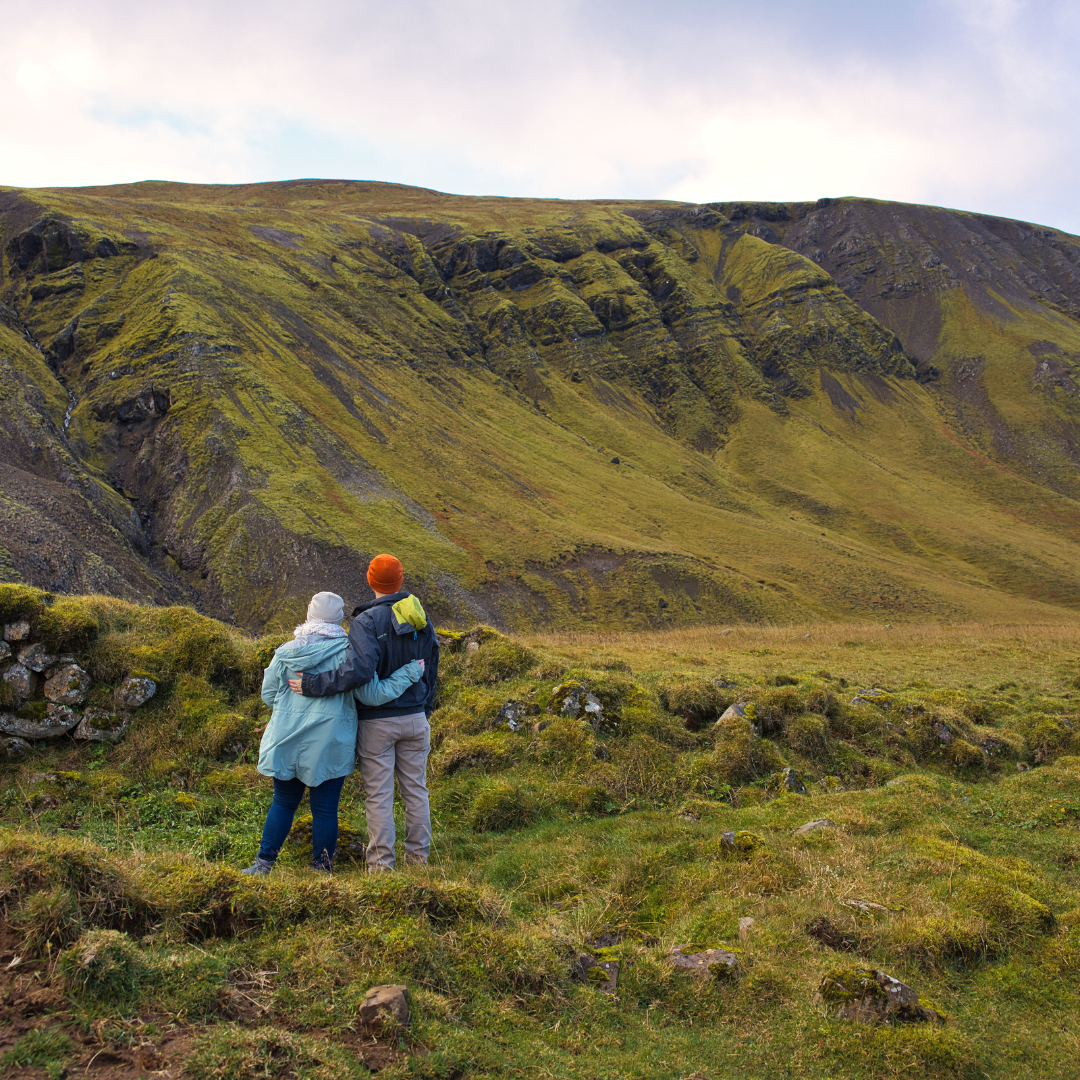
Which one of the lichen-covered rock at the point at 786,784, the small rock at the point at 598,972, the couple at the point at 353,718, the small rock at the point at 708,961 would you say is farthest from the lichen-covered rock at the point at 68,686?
the lichen-covered rock at the point at 786,784

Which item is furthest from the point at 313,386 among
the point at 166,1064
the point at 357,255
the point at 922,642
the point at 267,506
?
the point at 166,1064

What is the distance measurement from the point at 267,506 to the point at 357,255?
2703 inches

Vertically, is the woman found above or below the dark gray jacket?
below

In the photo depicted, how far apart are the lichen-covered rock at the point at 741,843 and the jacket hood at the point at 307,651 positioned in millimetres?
5126

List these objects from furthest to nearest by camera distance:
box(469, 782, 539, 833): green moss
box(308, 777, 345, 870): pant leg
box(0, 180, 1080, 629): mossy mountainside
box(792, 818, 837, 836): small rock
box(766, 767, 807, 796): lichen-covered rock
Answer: box(0, 180, 1080, 629): mossy mountainside
box(766, 767, 807, 796): lichen-covered rock
box(469, 782, 539, 833): green moss
box(792, 818, 837, 836): small rock
box(308, 777, 345, 870): pant leg

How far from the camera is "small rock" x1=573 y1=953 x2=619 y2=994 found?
5.45 meters

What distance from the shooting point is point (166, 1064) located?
3648mm

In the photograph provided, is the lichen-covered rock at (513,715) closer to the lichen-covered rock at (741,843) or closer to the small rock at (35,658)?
the lichen-covered rock at (741,843)

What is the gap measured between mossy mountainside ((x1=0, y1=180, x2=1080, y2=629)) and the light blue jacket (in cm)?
2780

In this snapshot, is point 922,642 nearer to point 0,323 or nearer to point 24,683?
point 24,683

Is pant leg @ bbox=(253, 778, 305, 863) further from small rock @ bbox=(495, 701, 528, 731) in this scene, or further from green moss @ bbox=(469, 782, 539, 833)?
small rock @ bbox=(495, 701, 528, 731)

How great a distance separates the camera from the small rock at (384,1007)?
13.9ft

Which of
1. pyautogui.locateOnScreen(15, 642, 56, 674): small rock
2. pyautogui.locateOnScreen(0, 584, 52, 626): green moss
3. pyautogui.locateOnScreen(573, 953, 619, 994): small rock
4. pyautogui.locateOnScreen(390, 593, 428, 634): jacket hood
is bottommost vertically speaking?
pyautogui.locateOnScreen(573, 953, 619, 994): small rock

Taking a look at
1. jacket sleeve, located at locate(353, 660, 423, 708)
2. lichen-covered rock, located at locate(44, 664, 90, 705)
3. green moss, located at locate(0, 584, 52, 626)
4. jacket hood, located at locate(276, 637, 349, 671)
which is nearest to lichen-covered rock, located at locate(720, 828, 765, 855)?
jacket sleeve, located at locate(353, 660, 423, 708)
